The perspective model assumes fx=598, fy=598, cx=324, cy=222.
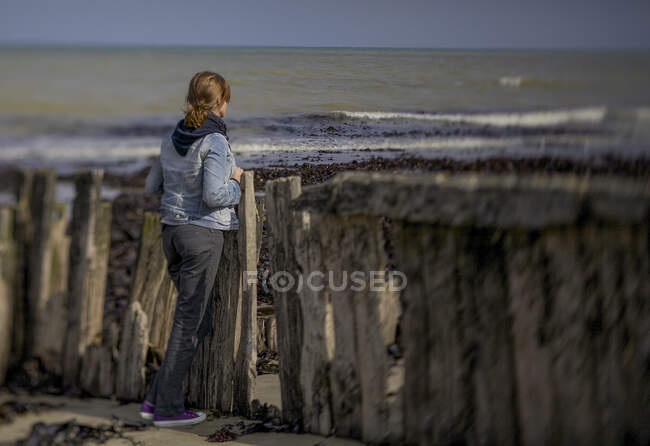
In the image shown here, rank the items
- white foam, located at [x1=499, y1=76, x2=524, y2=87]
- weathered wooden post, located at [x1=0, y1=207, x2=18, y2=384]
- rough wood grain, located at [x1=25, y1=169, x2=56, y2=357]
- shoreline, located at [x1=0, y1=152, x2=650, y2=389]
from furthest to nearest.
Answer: white foam, located at [x1=499, y1=76, x2=524, y2=87], rough wood grain, located at [x1=25, y1=169, x2=56, y2=357], weathered wooden post, located at [x1=0, y1=207, x2=18, y2=384], shoreline, located at [x1=0, y1=152, x2=650, y2=389]

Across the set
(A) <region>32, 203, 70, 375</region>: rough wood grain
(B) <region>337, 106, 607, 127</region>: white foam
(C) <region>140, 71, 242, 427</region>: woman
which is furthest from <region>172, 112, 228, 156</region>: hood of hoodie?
(B) <region>337, 106, 607, 127</region>: white foam

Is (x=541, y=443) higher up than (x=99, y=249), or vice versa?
(x=99, y=249)

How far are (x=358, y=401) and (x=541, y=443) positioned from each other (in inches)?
37.0

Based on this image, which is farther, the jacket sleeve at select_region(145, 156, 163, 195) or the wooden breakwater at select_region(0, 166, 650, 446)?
the jacket sleeve at select_region(145, 156, 163, 195)

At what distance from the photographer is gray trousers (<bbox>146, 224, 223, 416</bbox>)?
3.29 metres

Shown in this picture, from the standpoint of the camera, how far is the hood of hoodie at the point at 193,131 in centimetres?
316

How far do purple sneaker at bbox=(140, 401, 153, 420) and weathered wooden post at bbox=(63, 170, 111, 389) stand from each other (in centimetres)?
42

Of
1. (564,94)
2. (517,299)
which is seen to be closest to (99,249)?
(517,299)

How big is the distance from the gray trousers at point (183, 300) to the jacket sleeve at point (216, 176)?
220mm

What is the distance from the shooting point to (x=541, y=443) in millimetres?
2236

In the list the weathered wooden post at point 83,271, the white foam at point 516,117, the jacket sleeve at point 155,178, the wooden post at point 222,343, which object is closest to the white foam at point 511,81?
the white foam at point 516,117

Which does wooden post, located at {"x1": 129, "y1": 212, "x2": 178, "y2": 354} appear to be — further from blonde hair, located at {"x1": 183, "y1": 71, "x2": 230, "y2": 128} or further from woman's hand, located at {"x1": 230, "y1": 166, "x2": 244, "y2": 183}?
blonde hair, located at {"x1": 183, "y1": 71, "x2": 230, "y2": 128}

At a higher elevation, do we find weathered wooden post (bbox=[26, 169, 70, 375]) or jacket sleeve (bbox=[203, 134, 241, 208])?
jacket sleeve (bbox=[203, 134, 241, 208])

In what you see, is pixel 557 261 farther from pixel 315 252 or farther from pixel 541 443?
pixel 315 252
